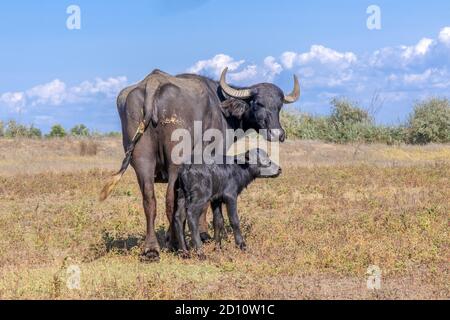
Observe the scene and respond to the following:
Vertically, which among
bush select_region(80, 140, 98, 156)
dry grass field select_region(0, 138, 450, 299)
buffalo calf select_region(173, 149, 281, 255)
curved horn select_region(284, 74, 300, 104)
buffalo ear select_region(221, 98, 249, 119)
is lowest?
dry grass field select_region(0, 138, 450, 299)

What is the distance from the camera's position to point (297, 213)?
13492 mm

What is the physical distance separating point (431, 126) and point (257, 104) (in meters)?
36.3

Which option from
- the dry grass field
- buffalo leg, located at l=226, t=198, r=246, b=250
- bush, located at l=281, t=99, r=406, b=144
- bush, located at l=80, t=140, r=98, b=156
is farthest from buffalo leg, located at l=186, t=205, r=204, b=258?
bush, located at l=281, t=99, r=406, b=144

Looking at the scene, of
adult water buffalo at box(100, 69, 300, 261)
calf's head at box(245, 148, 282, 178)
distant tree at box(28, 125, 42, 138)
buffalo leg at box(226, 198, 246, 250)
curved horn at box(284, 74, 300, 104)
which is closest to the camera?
adult water buffalo at box(100, 69, 300, 261)

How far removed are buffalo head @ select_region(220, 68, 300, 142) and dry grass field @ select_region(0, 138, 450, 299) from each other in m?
1.82

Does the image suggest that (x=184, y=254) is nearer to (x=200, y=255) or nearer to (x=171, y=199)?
(x=200, y=255)

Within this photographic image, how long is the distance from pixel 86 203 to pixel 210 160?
267 inches

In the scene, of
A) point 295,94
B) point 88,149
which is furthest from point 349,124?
point 295,94

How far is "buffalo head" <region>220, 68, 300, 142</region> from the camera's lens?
33.2 feet

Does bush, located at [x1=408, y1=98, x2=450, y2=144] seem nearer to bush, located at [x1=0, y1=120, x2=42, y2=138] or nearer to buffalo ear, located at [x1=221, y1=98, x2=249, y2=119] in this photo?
bush, located at [x1=0, y1=120, x2=42, y2=138]

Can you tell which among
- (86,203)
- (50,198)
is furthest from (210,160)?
(50,198)

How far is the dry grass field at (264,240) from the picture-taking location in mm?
7320

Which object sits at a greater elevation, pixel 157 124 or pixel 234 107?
pixel 234 107

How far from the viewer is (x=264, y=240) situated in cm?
1027
